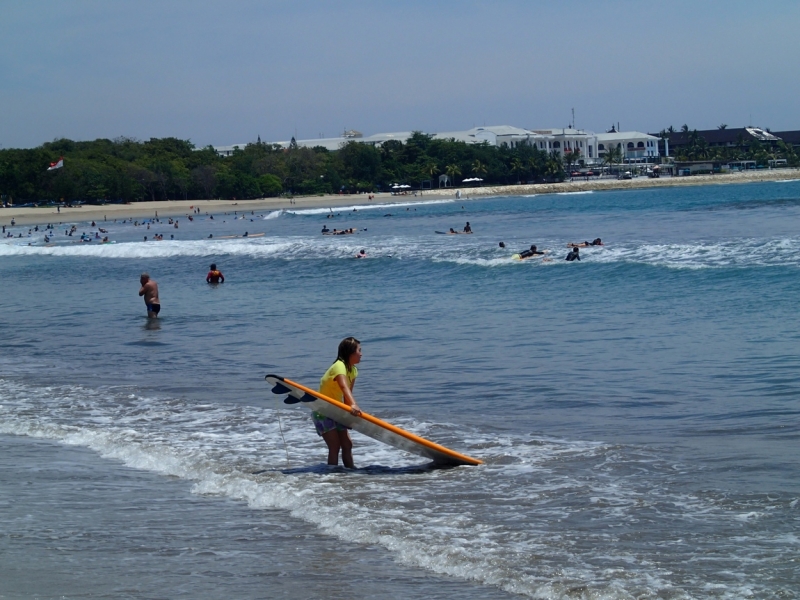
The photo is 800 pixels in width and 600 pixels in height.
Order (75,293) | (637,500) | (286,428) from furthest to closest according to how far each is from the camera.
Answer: (75,293) < (286,428) < (637,500)

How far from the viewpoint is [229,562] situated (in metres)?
6.30

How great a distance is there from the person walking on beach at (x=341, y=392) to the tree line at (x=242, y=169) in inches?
4285

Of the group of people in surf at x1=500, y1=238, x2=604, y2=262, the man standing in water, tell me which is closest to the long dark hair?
the man standing in water

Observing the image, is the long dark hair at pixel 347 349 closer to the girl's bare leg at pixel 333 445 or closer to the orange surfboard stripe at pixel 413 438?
the orange surfboard stripe at pixel 413 438

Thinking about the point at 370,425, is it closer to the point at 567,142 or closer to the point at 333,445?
the point at 333,445

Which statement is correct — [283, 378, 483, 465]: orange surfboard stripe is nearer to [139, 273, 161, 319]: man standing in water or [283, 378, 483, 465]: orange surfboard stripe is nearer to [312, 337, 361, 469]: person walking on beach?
[312, 337, 361, 469]: person walking on beach

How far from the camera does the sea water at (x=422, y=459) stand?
6.12m

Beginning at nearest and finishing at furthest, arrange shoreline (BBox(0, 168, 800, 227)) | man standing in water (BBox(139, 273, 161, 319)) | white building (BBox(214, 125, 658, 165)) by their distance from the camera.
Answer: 1. man standing in water (BBox(139, 273, 161, 319))
2. shoreline (BBox(0, 168, 800, 227))
3. white building (BBox(214, 125, 658, 165))

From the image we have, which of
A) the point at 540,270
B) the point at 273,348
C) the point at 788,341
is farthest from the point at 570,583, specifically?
the point at 540,270

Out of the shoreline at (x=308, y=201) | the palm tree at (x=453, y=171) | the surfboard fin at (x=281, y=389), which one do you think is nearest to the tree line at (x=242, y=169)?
the palm tree at (x=453, y=171)

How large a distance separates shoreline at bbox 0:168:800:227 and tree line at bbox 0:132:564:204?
341 cm

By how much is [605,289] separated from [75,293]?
16.0 metres

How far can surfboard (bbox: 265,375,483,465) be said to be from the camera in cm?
842

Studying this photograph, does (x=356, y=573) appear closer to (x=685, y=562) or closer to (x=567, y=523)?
(x=567, y=523)
